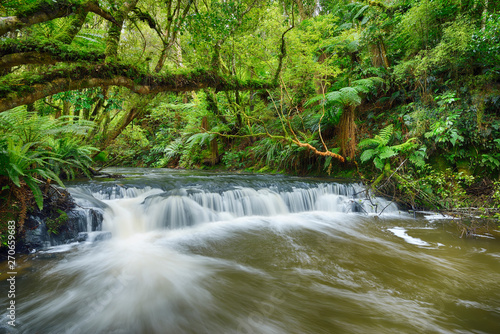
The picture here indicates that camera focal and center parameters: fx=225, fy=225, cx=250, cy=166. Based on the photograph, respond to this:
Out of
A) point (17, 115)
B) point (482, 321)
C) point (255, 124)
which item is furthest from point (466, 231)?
point (255, 124)

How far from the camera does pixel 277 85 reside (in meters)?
7.33

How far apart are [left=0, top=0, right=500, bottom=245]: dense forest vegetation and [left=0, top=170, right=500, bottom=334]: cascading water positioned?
3.23ft

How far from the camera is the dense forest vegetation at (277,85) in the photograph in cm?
298

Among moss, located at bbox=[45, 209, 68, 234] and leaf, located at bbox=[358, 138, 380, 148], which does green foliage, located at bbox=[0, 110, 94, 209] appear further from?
leaf, located at bbox=[358, 138, 380, 148]

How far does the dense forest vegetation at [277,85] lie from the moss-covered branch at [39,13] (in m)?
0.02

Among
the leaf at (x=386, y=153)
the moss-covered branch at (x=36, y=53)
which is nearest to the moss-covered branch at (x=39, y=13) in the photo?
the moss-covered branch at (x=36, y=53)

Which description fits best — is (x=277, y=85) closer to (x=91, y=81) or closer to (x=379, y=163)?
(x=379, y=163)

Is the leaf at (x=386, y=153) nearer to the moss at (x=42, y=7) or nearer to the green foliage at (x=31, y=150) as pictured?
the green foliage at (x=31, y=150)

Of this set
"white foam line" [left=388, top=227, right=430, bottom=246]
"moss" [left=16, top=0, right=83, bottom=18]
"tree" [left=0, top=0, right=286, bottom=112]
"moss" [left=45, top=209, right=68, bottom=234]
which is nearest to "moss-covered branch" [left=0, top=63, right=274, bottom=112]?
"tree" [left=0, top=0, right=286, bottom=112]

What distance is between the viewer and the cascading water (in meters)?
1.93

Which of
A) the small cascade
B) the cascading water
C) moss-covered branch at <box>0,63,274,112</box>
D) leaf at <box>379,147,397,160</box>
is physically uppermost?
moss-covered branch at <box>0,63,274,112</box>

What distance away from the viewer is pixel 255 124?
1138 centimetres

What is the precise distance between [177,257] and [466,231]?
505 centimetres

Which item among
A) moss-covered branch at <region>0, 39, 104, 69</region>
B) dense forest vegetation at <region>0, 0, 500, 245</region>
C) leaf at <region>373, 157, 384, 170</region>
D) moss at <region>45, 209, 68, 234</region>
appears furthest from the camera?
leaf at <region>373, 157, 384, 170</region>
